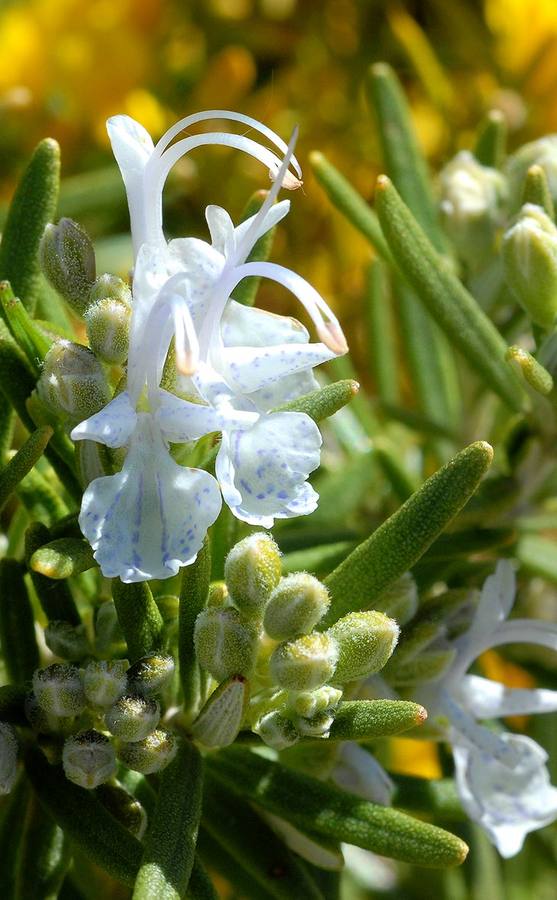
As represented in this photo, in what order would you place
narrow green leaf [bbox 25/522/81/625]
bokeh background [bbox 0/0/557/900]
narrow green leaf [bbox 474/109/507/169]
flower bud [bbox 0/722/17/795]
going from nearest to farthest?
flower bud [bbox 0/722/17/795], narrow green leaf [bbox 25/522/81/625], narrow green leaf [bbox 474/109/507/169], bokeh background [bbox 0/0/557/900]

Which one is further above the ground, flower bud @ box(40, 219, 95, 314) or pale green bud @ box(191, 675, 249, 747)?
flower bud @ box(40, 219, 95, 314)

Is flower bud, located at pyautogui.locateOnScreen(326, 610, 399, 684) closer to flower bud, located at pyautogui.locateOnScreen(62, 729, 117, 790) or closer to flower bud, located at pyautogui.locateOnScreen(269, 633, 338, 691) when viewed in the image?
flower bud, located at pyautogui.locateOnScreen(269, 633, 338, 691)

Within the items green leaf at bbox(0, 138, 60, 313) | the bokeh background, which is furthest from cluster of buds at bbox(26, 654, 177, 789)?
the bokeh background

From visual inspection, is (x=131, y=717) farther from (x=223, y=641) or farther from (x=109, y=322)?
(x=109, y=322)

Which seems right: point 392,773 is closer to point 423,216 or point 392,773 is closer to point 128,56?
point 423,216

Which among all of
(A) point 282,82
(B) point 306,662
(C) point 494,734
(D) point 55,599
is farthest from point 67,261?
(A) point 282,82

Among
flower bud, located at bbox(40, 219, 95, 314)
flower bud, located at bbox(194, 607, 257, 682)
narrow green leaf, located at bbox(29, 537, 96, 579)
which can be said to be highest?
flower bud, located at bbox(40, 219, 95, 314)

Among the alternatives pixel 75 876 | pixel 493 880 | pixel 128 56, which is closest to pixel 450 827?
pixel 493 880
